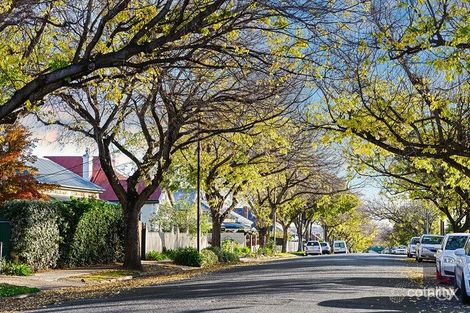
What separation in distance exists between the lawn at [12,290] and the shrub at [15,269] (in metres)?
4.24

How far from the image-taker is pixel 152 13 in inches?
629

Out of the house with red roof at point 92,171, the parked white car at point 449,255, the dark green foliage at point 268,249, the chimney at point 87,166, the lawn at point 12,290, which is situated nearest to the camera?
the lawn at point 12,290

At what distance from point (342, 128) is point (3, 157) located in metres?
14.1

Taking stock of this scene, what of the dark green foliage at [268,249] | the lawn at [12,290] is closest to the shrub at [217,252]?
the dark green foliage at [268,249]

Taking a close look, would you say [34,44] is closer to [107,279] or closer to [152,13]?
[152,13]

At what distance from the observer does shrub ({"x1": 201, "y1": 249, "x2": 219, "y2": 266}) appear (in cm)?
3597

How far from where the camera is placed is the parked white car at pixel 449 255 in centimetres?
2048

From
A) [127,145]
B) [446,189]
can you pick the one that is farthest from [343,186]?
[127,145]

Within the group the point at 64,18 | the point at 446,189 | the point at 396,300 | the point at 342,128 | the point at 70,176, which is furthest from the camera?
the point at 70,176

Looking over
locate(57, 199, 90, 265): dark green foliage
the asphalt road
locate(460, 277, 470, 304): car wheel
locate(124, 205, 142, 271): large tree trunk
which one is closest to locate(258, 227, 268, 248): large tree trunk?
locate(124, 205, 142, 271): large tree trunk

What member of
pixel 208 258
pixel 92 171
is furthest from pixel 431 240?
pixel 92 171

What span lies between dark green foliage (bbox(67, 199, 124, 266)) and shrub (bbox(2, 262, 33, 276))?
15.2 ft

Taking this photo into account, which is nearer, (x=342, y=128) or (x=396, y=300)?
(x=396, y=300)

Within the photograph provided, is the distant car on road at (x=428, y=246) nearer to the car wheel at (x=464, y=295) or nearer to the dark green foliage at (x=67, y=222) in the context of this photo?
the dark green foliage at (x=67, y=222)
